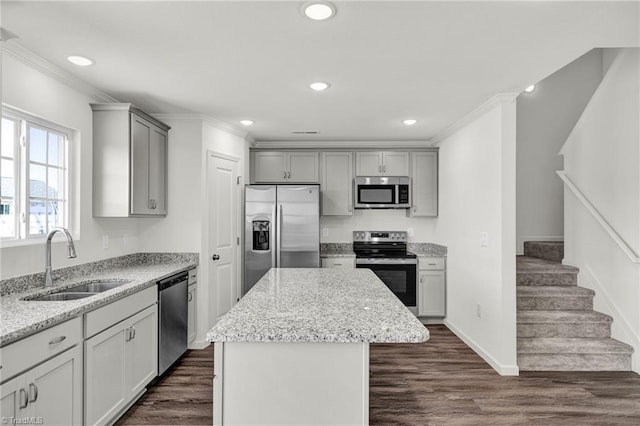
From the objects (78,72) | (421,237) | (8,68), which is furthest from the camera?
(421,237)

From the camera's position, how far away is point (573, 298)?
363 centimetres

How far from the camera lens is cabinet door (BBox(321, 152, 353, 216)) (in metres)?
5.08

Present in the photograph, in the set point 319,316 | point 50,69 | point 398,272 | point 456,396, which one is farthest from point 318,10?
point 398,272

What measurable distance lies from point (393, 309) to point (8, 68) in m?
2.69

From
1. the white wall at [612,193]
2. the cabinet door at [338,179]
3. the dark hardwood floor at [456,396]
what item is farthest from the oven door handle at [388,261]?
the white wall at [612,193]

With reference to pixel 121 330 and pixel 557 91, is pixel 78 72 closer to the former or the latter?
pixel 121 330

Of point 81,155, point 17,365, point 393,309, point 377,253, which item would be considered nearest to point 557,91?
point 377,253

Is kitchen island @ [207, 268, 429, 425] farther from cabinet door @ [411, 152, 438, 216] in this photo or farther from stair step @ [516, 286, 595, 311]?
cabinet door @ [411, 152, 438, 216]

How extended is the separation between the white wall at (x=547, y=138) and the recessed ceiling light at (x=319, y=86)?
3.33m

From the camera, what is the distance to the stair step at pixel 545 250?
14.4 feet

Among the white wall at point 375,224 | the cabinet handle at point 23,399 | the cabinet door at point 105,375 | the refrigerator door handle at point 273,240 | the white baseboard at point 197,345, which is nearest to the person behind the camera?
the cabinet handle at point 23,399

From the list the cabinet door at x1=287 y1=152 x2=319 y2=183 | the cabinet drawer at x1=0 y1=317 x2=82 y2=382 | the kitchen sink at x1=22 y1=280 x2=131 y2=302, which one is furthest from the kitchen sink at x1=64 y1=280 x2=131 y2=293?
the cabinet door at x1=287 y1=152 x2=319 y2=183

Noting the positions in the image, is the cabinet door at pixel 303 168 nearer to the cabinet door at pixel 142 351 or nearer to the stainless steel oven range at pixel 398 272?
the stainless steel oven range at pixel 398 272

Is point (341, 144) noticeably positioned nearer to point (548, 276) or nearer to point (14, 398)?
point (548, 276)
